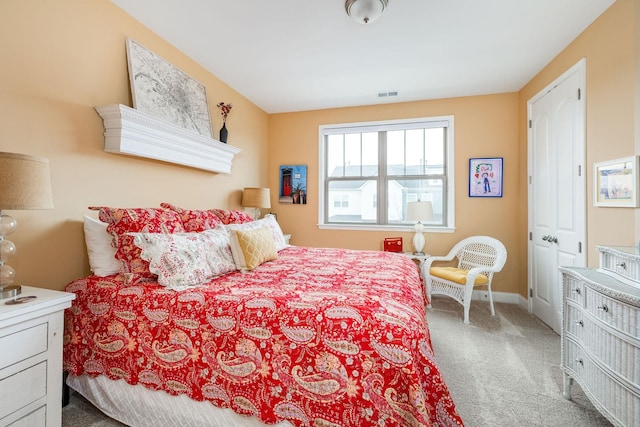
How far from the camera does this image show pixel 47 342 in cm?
136

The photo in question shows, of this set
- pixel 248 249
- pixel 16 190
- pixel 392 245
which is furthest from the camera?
pixel 392 245

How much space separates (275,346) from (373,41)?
2.60m

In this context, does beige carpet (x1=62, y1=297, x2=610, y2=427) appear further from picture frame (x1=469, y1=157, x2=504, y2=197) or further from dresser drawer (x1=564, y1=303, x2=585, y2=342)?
picture frame (x1=469, y1=157, x2=504, y2=197)

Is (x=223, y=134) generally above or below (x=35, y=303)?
above

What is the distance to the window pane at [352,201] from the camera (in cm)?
429

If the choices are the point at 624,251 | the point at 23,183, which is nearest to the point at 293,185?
the point at 23,183

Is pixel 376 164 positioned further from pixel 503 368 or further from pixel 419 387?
pixel 419 387

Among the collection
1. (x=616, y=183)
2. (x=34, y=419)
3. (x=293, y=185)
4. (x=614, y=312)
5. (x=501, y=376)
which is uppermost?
(x=293, y=185)

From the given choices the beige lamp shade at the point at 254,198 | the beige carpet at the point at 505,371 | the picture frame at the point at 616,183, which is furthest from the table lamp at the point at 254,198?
the picture frame at the point at 616,183

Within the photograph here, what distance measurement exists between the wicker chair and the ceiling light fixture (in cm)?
258

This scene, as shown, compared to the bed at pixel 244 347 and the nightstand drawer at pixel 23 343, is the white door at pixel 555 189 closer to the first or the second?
the bed at pixel 244 347

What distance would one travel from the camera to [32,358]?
1294mm

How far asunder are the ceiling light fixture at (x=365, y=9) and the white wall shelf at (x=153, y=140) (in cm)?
167

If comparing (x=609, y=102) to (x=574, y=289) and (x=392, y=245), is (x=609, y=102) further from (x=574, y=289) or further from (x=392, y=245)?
(x=392, y=245)
